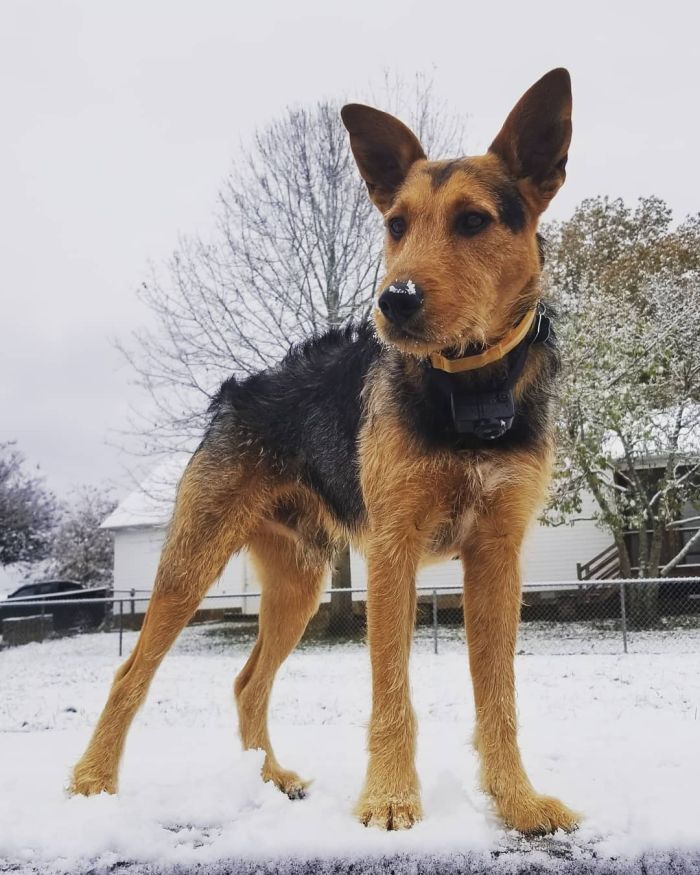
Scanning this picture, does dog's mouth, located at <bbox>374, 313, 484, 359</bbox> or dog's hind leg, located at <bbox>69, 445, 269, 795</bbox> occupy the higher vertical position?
dog's mouth, located at <bbox>374, 313, 484, 359</bbox>

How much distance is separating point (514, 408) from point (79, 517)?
1544 inches

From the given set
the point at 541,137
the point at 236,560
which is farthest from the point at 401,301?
the point at 236,560

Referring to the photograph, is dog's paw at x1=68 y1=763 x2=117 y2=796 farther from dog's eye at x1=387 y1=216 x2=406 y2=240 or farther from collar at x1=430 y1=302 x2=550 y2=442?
dog's eye at x1=387 y1=216 x2=406 y2=240

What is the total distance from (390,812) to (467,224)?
2.07 metres

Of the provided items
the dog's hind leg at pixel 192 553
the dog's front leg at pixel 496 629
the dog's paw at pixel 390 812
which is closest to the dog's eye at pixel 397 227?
the dog's front leg at pixel 496 629

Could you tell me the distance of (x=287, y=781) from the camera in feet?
11.7

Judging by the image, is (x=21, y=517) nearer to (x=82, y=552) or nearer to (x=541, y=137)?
(x=82, y=552)

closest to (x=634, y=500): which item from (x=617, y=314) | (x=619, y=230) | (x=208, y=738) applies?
(x=617, y=314)

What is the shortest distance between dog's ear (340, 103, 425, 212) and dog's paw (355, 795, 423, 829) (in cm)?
230

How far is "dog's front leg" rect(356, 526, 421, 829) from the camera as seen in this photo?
2.63 meters

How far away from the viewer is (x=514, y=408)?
9.25 feet

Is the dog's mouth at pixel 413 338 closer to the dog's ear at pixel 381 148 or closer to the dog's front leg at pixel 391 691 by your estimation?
the dog's front leg at pixel 391 691

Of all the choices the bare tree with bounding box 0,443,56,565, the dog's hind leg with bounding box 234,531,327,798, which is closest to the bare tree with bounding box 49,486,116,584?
the bare tree with bounding box 0,443,56,565

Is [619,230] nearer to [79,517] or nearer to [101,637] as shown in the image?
[101,637]
